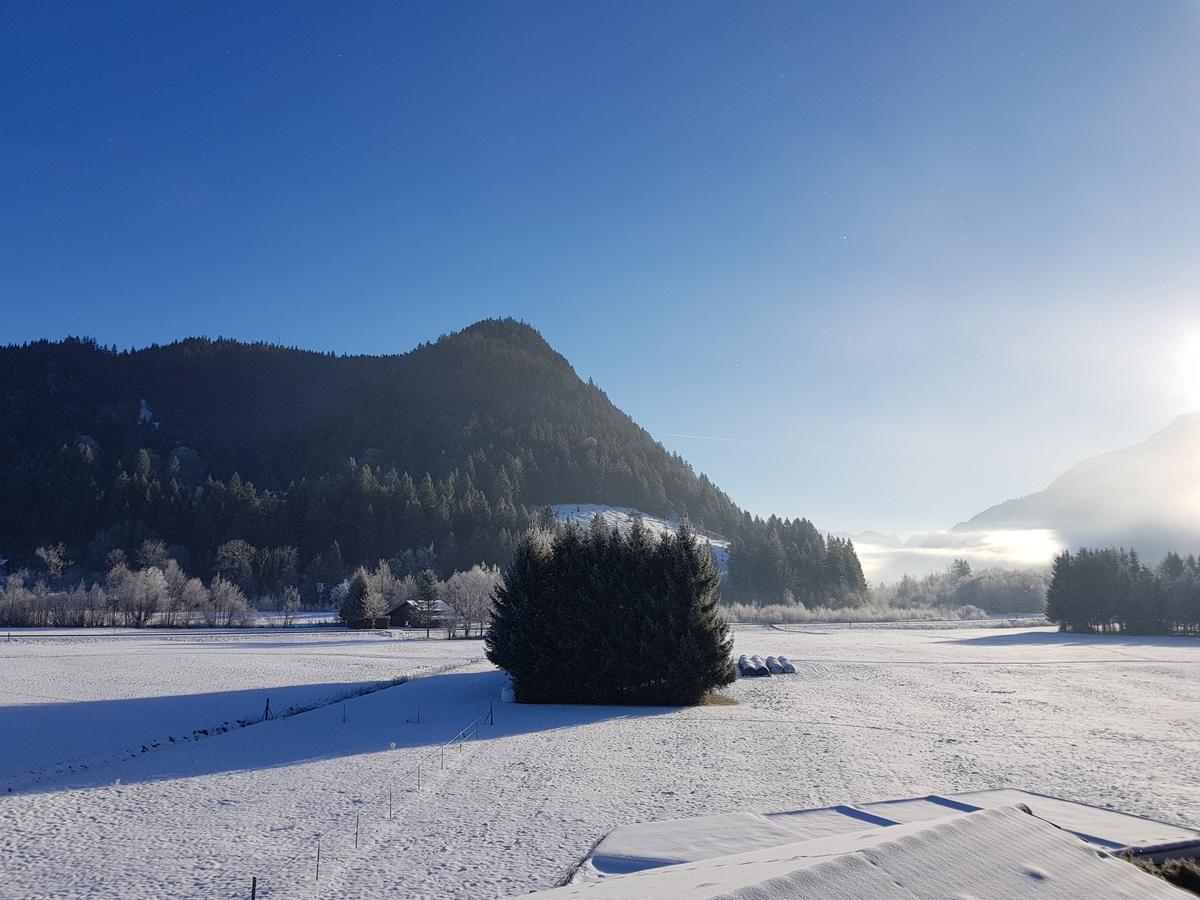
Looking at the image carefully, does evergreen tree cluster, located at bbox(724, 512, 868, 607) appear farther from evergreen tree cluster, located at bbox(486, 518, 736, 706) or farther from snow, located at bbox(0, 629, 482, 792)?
evergreen tree cluster, located at bbox(486, 518, 736, 706)

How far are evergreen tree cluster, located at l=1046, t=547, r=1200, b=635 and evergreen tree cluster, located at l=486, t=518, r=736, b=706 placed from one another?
9702 cm

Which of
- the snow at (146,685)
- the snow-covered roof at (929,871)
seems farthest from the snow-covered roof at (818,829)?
the snow at (146,685)

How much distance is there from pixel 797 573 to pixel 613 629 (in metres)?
146

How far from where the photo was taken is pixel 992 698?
31.4 m

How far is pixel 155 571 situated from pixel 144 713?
295 ft

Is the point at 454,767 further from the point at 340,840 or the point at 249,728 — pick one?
the point at 249,728

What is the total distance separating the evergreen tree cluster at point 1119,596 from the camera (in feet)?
321

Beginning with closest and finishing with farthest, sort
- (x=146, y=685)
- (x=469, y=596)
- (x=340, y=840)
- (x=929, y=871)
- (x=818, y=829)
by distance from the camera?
(x=929, y=871)
(x=818, y=829)
(x=340, y=840)
(x=146, y=685)
(x=469, y=596)

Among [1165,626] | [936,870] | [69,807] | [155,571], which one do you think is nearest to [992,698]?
[936,870]

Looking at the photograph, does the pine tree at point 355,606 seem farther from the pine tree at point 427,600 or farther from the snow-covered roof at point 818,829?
the snow-covered roof at point 818,829

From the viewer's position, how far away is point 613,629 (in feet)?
105

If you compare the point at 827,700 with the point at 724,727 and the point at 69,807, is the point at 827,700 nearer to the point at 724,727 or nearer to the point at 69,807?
the point at 724,727

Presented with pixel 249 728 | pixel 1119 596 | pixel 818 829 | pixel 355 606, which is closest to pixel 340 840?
pixel 818 829

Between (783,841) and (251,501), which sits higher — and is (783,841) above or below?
below
